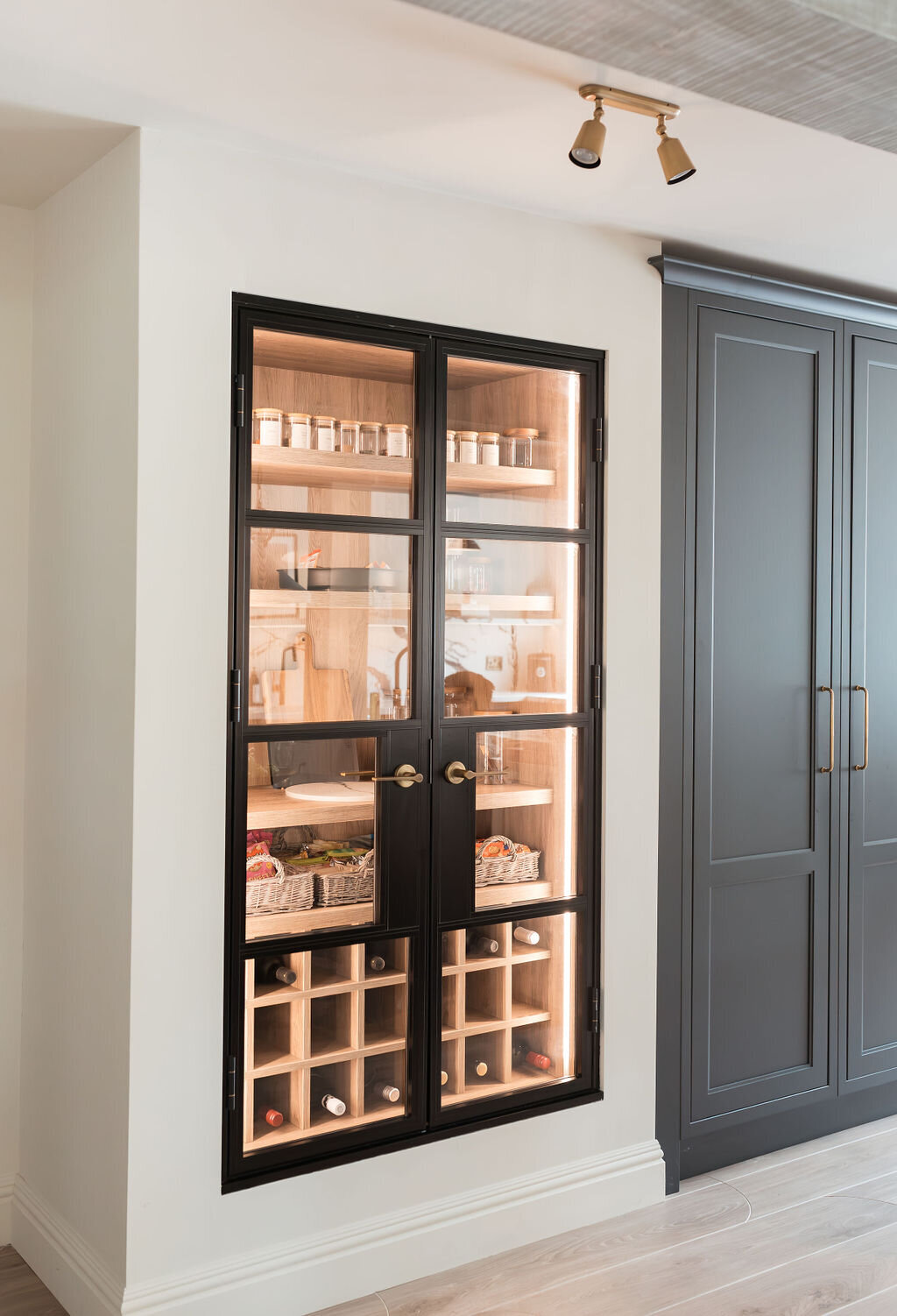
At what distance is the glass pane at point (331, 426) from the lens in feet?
8.09

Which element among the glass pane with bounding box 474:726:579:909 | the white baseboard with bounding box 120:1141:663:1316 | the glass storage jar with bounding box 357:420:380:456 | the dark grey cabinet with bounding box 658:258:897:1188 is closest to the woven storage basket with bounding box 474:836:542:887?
the glass pane with bounding box 474:726:579:909

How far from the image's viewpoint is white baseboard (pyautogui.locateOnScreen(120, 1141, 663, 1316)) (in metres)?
2.33

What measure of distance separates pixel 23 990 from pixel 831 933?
2333 mm

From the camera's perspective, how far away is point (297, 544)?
250cm

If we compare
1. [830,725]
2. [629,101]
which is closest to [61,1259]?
[830,725]

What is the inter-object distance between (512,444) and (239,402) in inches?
29.6

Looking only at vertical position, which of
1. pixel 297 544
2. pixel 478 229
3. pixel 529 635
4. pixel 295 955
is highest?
pixel 478 229

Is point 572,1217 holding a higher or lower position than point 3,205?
lower

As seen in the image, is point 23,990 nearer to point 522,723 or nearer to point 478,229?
point 522,723

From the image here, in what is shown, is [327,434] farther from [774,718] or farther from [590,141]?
[774,718]

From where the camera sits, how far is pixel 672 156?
2131mm

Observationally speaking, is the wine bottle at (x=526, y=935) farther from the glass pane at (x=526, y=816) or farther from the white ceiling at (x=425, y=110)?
the white ceiling at (x=425, y=110)

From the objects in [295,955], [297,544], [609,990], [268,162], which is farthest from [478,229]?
[609,990]

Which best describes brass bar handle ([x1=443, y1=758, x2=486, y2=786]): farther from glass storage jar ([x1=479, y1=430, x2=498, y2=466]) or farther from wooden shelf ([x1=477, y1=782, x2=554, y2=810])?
glass storage jar ([x1=479, y1=430, x2=498, y2=466])
